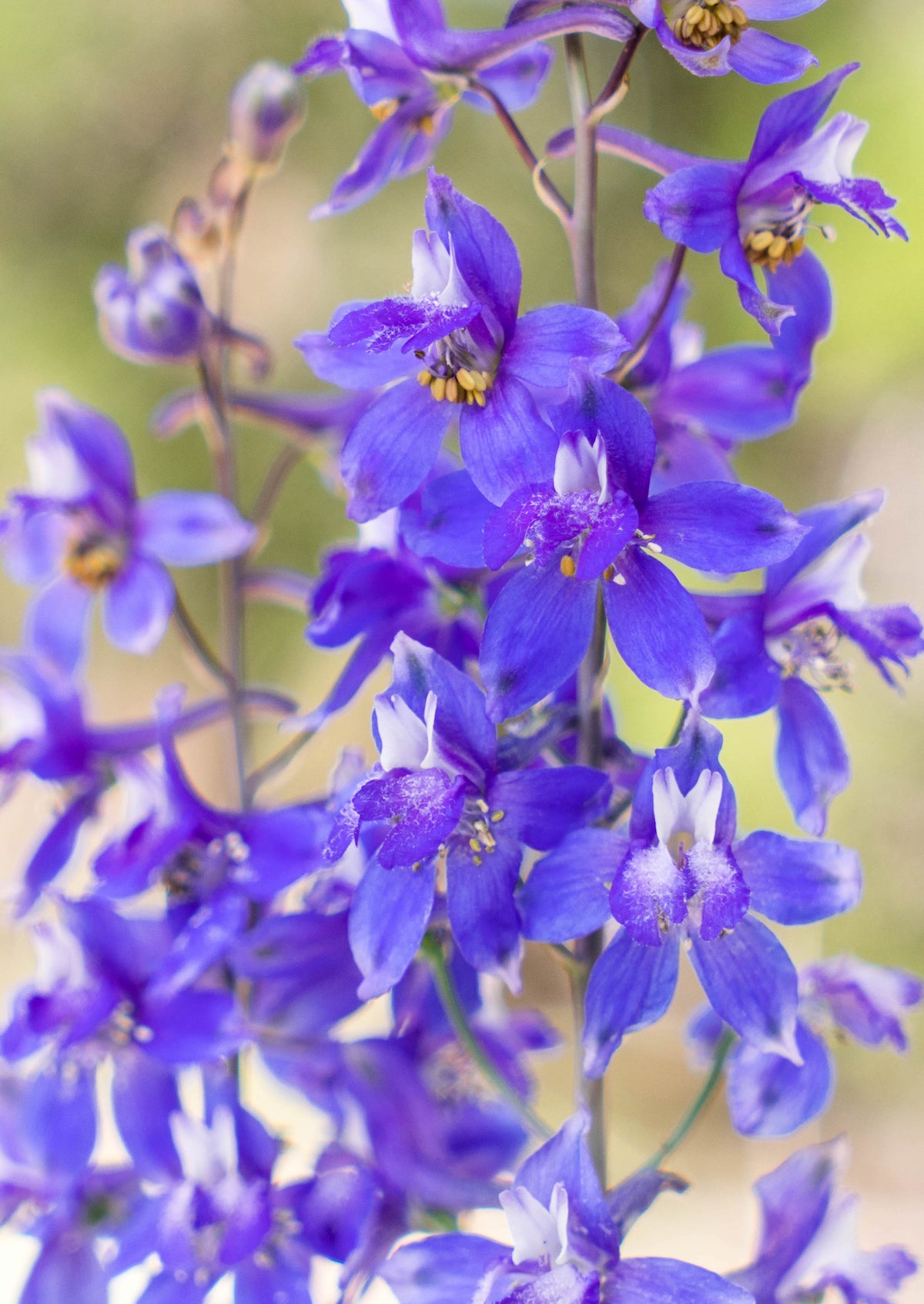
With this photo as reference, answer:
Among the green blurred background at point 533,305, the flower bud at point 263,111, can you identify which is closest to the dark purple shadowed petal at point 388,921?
the flower bud at point 263,111

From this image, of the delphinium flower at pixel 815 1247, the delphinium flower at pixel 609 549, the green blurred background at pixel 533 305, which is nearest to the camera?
the delphinium flower at pixel 609 549

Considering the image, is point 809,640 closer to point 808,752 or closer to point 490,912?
point 808,752

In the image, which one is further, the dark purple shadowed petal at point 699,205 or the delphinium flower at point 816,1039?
the delphinium flower at point 816,1039

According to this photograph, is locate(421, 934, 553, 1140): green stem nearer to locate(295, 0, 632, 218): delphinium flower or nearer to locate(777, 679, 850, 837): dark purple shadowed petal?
locate(777, 679, 850, 837): dark purple shadowed petal

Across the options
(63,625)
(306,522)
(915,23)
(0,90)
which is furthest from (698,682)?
(0,90)

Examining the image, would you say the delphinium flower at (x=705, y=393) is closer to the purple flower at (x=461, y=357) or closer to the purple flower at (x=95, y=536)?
the purple flower at (x=461, y=357)

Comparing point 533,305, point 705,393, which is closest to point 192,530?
point 705,393
